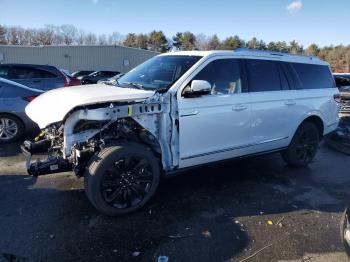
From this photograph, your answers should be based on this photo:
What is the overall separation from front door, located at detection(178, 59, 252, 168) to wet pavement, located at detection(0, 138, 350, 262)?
24.5 inches

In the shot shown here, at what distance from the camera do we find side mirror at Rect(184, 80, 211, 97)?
12.8 ft

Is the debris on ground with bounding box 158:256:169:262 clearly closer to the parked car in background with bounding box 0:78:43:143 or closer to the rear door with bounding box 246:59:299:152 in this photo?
the rear door with bounding box 246:59:299:152

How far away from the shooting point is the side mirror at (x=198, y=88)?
3.90m

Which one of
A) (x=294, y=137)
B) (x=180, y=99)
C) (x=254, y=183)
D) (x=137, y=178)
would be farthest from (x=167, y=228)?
(x=294, y=137)

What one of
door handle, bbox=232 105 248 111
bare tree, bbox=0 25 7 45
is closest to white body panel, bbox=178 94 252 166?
door handle, bbox=232 105 248 111

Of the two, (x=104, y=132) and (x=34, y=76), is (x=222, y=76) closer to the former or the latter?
(x=104, y=132)

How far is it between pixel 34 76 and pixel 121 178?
791 cm

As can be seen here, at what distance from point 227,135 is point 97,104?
191 cm

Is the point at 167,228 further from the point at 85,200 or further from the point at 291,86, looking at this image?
the point at 291,86

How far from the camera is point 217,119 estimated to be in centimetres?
436

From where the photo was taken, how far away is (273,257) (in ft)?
10.5

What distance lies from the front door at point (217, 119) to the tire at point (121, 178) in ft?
1.68

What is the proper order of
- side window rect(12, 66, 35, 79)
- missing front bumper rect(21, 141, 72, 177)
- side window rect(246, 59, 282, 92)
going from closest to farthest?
1. missing front bumper rect(21, 141, 72, 177)
2. side window rect(246, 59, 282, 92)
3. side window rect(12, 66, 35, 79)

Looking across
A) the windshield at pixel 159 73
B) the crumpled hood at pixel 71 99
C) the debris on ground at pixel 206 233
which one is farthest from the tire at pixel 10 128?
the debris on ground at pixel 206 233
